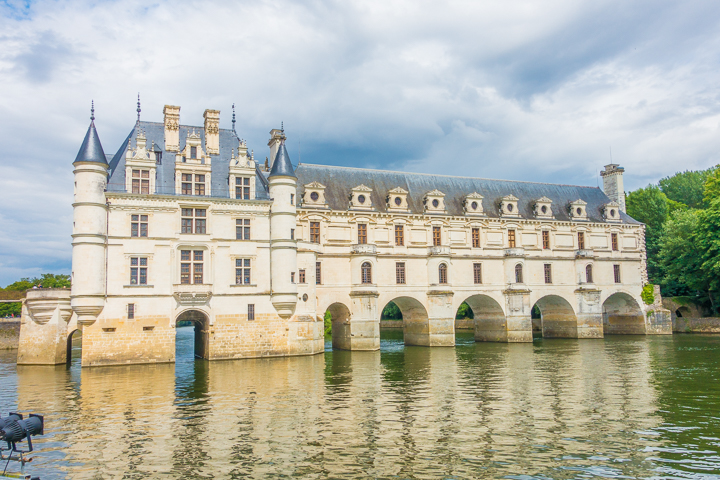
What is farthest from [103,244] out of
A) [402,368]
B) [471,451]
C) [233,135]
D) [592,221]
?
[592,221]

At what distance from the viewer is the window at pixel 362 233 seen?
138 ft

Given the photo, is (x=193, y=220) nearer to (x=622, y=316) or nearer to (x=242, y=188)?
(x=242, y=188)

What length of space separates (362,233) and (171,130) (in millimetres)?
15526

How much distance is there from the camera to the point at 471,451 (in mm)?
13500

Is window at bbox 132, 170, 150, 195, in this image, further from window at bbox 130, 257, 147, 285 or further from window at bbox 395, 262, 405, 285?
window at bbox 395, 262, 405, 285

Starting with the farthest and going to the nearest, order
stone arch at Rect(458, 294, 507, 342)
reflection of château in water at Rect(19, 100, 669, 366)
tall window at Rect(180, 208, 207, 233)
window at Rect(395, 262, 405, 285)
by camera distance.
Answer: stone arch at Rect(458, 294, 507, 342) → window at Rect(395, 262, 405, 285) → tall window at Rect(180, 208, 207, 233) → reflection of château in water at Rect(19, 100, 669, 366)

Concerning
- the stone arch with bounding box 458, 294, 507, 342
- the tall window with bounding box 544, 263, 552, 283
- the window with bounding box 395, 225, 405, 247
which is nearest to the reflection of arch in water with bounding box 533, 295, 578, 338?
the tall window with bounding box 544, 263, 552, 283

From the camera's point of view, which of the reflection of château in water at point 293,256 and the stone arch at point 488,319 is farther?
the stone arch at point 488,319

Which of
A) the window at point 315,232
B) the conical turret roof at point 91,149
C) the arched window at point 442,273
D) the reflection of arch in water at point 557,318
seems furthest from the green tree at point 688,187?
the conical turret roof at point 91,149

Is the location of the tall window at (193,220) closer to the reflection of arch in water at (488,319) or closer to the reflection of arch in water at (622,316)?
the reflection of arch in water at (488,319)

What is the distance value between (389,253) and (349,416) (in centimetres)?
2532

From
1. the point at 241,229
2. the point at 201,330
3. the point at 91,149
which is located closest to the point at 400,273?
the point at 241,229

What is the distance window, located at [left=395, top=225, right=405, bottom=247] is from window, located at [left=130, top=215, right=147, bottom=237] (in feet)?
61.4

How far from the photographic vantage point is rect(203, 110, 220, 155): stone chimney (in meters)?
37.3
